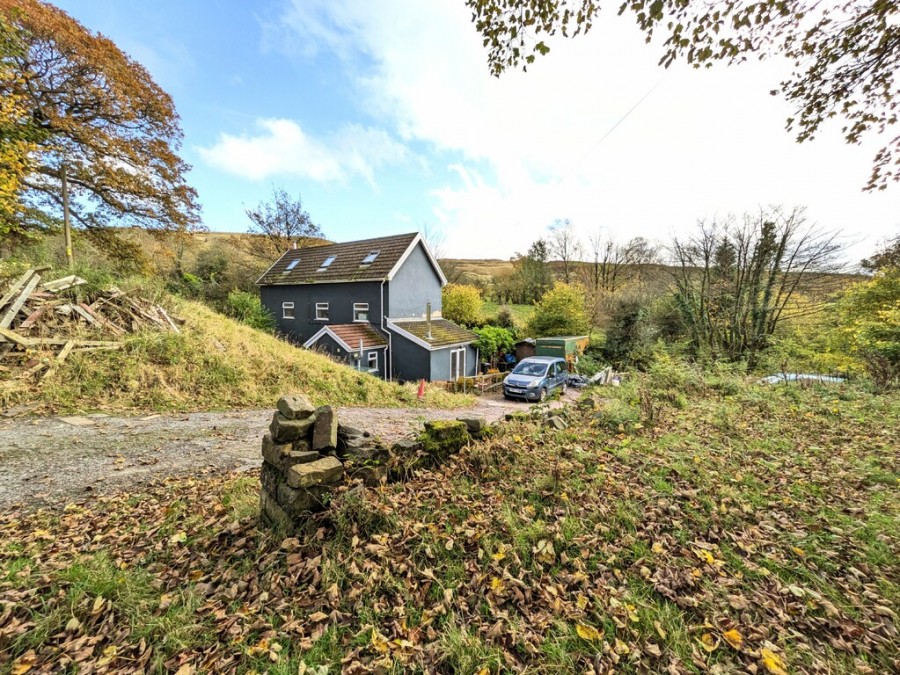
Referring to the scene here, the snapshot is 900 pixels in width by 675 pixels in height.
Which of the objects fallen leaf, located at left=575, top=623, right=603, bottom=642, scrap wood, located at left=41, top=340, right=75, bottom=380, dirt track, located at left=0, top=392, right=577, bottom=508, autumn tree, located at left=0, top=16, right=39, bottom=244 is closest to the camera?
fallen leaf, located at left=575, top=623, right=603, bottom=642

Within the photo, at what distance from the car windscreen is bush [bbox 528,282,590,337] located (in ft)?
30.5

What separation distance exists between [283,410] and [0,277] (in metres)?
10.00

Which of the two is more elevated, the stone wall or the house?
the house

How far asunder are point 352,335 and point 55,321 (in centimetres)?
992

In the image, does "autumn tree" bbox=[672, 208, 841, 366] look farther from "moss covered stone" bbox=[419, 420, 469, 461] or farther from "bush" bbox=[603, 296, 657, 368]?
"moss covered stone" bbox=[419, 420, 469, 461]

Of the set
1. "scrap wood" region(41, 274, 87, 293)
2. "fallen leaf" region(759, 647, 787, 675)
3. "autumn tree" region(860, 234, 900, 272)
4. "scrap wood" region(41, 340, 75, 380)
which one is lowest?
"fallen leaf" region(759, 647, 787, 675)

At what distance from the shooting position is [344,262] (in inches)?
766

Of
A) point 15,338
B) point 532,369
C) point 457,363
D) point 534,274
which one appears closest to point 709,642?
point 15,338

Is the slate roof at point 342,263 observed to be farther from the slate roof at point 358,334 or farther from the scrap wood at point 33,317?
the scrap wood at point 33,317

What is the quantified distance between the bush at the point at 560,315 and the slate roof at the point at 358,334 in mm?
13406

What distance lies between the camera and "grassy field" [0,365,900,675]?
Answer: 1988mm

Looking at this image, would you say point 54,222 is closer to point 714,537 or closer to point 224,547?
point 224,547

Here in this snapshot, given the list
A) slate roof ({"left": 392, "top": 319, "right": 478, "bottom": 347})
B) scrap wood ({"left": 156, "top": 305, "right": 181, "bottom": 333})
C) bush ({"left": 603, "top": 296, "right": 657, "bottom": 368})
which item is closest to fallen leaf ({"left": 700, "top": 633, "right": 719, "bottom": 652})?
scrap wood ({"left": 156, "top": 305, "right": 181, "bottom": 333})

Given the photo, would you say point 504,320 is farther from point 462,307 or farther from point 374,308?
point 374,308
